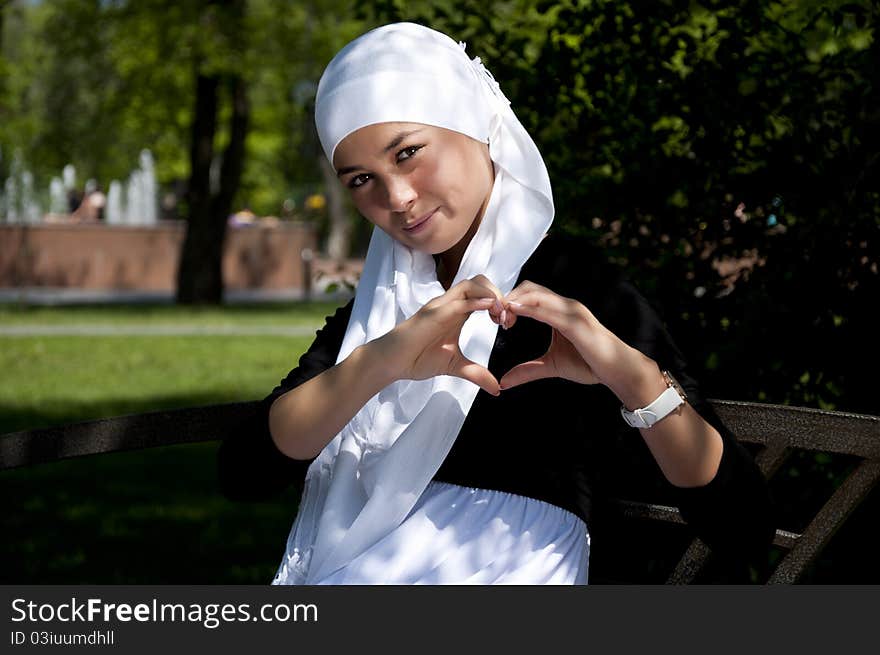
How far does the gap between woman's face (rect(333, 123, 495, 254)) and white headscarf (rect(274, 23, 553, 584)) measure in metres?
0.02

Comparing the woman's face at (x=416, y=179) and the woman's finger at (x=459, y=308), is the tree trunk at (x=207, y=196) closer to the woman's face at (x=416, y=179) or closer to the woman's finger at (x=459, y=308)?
the woman's face at (x=416, y=179)

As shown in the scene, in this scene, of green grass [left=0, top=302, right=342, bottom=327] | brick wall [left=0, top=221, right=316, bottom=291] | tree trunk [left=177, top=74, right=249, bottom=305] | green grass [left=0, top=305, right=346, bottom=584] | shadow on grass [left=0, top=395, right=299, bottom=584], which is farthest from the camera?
brick wall [left=0, top=221, right=316, bottom=291]

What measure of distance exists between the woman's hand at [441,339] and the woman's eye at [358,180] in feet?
1.00

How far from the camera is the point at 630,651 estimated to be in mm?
2123

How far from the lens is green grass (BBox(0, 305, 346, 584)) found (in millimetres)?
6348

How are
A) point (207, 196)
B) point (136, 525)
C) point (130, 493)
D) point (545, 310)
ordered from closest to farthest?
point (545, 310) < point (136, 525) < point (130, 493) < point (207, 196)

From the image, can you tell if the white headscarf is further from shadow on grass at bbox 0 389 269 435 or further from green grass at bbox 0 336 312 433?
green grass at bbox 0 336 312 433

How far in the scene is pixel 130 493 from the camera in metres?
8.22

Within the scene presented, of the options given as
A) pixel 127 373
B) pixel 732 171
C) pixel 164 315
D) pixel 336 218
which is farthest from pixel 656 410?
pixel 336 218

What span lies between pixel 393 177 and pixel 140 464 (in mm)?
7372

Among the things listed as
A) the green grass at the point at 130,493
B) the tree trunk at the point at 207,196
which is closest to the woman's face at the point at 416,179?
the green grass at the point at 130,493

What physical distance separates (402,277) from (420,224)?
0.14 m

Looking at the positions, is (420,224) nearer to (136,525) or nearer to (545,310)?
(545,310)

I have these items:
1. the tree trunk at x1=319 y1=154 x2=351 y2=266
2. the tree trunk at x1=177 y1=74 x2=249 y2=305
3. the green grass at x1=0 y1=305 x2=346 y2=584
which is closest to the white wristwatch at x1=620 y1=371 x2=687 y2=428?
the green grass at x1=0 y1=305 x2=346 y2=584
